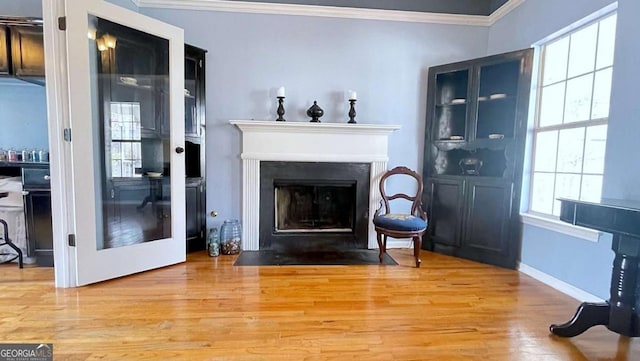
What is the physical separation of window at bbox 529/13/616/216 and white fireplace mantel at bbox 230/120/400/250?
1.38m

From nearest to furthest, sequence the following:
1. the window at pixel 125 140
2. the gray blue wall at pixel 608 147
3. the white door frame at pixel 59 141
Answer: the gray blue wall at pixel 608 147
the white door frame at pixel 59 141
the window at pixel 125 140

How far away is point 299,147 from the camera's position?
134 inches

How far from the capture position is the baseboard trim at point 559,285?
234 centimetres

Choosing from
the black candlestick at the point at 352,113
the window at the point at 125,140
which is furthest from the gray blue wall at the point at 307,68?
the window at the point at 125,140

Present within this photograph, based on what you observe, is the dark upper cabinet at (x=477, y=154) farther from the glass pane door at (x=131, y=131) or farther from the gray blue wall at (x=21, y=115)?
the gray blue wall at (x=21, y=115)

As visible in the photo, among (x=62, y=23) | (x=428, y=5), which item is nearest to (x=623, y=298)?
(x=428, y=5)

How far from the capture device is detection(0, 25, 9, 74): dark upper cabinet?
104 inches

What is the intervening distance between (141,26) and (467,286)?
350cm

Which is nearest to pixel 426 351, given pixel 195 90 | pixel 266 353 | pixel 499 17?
pixel 266 353

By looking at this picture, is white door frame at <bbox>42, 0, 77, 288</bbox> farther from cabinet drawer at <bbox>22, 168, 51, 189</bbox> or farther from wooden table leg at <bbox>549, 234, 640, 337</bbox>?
wooden table leg at <bbox>549, 234, 640, 337</bbox>

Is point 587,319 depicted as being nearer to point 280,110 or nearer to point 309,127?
point 309,127

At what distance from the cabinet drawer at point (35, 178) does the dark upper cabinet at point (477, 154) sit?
3.75m

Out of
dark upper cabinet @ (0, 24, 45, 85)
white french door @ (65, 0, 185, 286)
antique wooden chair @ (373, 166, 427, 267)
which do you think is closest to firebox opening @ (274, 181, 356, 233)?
antique wooden chair @ (373, 166, 427, 267)

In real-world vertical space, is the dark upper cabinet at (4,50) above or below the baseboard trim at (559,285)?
above
